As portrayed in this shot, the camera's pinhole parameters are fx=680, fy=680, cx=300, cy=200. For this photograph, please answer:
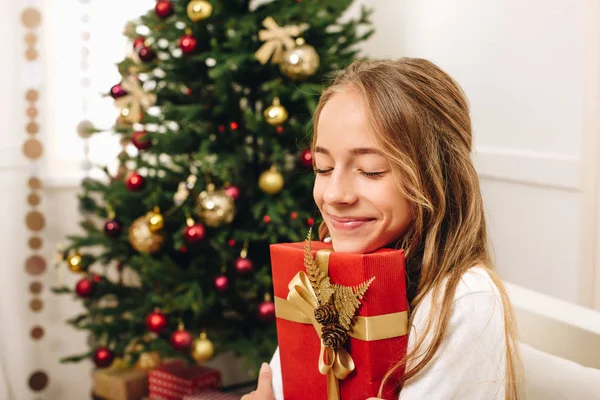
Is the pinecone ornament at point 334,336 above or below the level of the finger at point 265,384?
above

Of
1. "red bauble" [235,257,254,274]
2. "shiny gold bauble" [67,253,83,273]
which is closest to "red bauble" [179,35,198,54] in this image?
"red bauble" [235,257,254,274]

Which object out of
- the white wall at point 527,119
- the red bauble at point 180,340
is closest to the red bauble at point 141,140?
the red bauble at point 180,340

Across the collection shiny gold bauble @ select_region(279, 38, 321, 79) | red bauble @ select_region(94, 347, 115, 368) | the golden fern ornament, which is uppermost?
shiny gold bauble @ select_region(279, 38, 321, 79)

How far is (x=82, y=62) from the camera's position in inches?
109

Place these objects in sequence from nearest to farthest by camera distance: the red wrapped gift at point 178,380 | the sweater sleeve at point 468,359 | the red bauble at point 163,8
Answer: the sweater sleeve at point 468,359 → the red bauble at point 163,8 → the red wrapped gift at point 178,380

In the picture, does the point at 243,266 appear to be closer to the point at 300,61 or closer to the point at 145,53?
the point at 300,61

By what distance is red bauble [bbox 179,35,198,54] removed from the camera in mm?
2059

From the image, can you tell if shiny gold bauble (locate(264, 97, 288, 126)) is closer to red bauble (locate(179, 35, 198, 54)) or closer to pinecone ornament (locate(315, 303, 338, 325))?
red bauble (locate(179, 35, 198, 54))

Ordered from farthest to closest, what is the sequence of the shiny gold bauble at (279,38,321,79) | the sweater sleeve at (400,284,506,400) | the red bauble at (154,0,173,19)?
1. the red bauble at (154,0,173,19)
2. the shiny gold bauble at (279,38,321,79)
3. the sweater sleeve at (400,284,506,400)

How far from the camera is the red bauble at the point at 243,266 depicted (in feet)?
6.74

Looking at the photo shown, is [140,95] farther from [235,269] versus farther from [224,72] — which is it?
[235,269]

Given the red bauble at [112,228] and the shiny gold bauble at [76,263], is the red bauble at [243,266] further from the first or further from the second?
the shiny gold bauble at [76,263]

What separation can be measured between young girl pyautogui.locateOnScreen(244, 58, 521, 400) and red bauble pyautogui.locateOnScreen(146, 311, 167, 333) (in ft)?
3.89

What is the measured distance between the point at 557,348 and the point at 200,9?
1.37 meters
